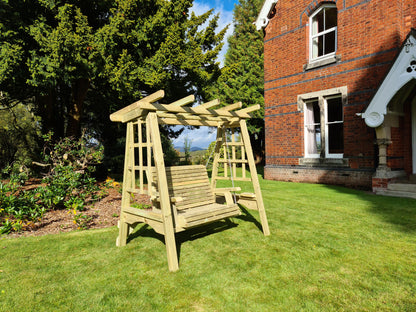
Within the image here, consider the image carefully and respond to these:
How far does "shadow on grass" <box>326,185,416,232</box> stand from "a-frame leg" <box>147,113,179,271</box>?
4.20 metres

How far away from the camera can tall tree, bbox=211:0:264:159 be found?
22094mm

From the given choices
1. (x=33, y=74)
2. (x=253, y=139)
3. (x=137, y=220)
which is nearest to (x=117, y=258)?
(x=137, y=220)

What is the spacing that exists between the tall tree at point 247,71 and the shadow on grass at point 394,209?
13.3m

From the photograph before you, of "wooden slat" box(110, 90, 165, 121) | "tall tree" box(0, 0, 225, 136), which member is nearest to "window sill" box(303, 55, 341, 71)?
"tall tree" box(0, 0, 225, 136)

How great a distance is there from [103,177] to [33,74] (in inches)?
275

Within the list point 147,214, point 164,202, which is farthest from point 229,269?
point 147,214

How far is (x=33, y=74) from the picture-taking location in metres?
8.11

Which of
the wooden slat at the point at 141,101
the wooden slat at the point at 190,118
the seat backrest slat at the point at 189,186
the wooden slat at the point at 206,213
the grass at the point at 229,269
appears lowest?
the grass at the point at 229,269

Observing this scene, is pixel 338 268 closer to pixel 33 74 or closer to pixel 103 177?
pixel 33 74

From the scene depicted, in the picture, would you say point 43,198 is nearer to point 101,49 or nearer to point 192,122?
point 192,122

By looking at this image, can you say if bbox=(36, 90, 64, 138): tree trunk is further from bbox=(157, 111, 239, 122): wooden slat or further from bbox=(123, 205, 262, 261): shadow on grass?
bbox=(157, 111, 239, 122): wooden slat

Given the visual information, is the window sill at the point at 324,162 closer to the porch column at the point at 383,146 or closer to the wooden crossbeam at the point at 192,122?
the porch column at the point at 383,146

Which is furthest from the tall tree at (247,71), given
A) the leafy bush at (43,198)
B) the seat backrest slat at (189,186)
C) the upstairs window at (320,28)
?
the seat backrest slat at (189,186)

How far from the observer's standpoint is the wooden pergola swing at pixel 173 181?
3768mm
